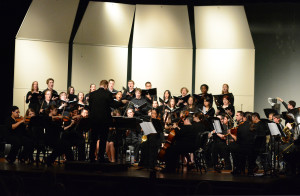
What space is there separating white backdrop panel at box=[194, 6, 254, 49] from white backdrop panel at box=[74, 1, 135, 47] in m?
1.93

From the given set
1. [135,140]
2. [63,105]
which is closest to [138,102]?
[135,140]

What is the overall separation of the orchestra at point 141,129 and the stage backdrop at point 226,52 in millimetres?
1470

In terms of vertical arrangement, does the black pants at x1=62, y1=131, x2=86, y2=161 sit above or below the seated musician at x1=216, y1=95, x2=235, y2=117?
below

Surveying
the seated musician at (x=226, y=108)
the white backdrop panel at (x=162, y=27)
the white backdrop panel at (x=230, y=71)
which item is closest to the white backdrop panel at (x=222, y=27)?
the white backdrop panel at (x=230, y=71)

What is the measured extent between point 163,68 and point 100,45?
1.82 metres

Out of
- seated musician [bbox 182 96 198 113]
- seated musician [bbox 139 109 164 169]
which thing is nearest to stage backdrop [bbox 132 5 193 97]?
seated musician [bbox 182 96 198 113]

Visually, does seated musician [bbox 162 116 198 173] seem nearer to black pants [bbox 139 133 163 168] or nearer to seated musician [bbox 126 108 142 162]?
black pants [bbox 139 133 163 168]

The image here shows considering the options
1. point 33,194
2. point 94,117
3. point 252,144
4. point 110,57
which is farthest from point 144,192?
point 110,57

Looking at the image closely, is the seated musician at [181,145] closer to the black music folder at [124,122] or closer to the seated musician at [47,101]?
the black music folder at [124,122]

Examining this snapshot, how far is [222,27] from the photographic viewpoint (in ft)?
41.6

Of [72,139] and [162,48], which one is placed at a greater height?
[162,48]

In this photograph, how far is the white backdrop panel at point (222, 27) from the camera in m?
12.6

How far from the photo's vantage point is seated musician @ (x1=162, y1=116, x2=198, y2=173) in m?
8.31

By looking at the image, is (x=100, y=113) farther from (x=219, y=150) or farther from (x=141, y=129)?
(x=219, y=150)
